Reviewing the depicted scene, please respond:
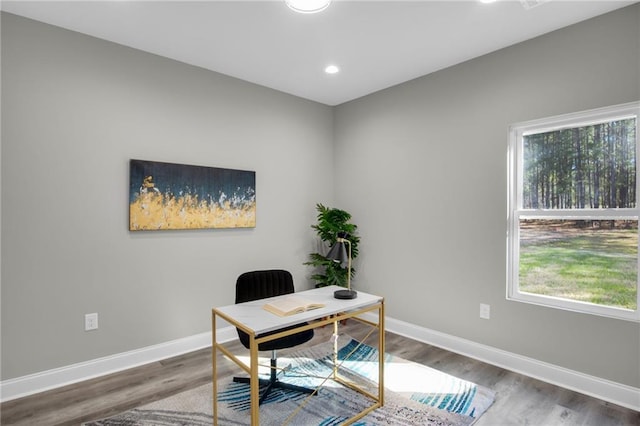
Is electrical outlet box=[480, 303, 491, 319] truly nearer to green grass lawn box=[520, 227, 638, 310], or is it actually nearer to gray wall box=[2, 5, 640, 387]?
gray wall box=[2, 5, 640, 387]

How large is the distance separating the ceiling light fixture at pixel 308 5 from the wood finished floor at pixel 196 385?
273 centimetres

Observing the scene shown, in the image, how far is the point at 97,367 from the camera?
274 centimetres

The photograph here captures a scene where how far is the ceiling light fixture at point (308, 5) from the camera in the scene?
2199 mm

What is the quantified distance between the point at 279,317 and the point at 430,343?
212 centimetres

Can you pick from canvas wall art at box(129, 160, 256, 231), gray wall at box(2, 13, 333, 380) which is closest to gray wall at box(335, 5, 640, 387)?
gray wall at box(2, 13, 333, 380)

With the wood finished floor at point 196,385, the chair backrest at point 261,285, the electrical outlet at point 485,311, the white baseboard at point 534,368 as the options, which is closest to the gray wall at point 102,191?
the wood finished floor at point 196,385

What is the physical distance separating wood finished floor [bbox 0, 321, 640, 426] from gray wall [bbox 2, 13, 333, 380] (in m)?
0.26

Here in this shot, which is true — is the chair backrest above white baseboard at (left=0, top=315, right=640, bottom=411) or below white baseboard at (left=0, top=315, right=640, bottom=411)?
above

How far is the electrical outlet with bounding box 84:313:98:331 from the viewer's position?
2709 millimetres

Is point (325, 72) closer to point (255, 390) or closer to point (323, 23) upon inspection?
point (323, 23)

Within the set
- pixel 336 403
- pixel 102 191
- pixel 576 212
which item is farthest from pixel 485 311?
pixel 102 191

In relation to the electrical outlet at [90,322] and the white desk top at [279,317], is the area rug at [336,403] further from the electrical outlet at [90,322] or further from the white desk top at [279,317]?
the electrical outlet at [90,322]

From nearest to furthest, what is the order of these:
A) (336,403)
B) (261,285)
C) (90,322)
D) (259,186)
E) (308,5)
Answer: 1. (308,5)
2. (336,403)
3. (261,285)
4. (90,322)
5. (259,186)

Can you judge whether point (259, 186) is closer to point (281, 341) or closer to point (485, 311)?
point (281, 341)
